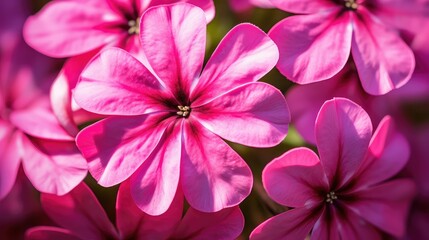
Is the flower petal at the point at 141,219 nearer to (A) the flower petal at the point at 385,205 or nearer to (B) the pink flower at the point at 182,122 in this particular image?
(B) the pink flower at the point at 182,122

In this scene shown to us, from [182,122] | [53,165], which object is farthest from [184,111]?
[53,165]

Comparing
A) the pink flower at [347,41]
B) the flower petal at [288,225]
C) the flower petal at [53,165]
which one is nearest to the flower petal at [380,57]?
the pink flower at [347,41]

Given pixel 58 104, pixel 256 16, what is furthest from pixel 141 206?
pixel 256 16

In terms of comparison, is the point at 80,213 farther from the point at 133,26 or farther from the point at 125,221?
the point at 133,26

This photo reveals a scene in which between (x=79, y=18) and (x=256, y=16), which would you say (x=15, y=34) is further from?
(x=256, y=16)

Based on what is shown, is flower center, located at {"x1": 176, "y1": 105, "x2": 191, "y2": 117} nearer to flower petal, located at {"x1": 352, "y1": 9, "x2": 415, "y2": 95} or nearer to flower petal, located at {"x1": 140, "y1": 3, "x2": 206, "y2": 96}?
flower petal, located at {"x1": 140, "y1": 3, "x2": 206, "y2": 96}
